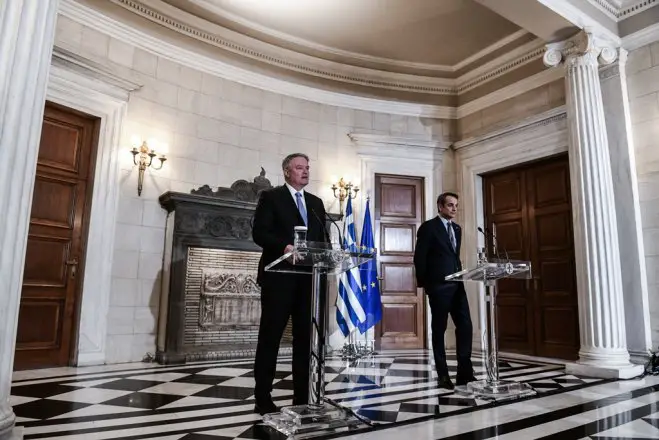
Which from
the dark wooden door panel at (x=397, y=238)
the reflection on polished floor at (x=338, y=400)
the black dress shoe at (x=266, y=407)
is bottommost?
the reflection on polished floor at (x=338, y=400)

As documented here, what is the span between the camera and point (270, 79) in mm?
6098

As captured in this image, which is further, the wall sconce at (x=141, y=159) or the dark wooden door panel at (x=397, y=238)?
the dark wooden door panel at (x=397, y=238)

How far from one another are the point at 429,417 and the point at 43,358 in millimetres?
3640

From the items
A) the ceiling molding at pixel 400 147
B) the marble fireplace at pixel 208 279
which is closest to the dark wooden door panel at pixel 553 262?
the ceiling molding at pixel 400 147

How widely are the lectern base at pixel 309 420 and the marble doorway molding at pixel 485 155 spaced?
170 inches

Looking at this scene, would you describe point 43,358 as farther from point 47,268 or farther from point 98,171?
point 98,171

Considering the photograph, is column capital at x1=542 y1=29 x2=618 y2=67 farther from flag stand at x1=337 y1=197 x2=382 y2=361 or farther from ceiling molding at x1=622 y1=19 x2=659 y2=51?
flag stand at x1=337 y1=197 x2=382 y2=361

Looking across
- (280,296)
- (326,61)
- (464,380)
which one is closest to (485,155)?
(326,61)

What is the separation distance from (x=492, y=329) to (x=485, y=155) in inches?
151

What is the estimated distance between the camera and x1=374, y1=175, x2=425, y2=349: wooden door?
6391 millimetres

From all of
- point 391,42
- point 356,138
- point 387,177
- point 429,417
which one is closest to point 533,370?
point 429,417

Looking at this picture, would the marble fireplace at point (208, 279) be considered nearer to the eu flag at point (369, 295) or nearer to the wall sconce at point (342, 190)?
the eu flag at point (369, 295)

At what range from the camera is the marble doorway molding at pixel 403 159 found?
6.61 m

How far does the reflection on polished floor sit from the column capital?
10.00 ft
